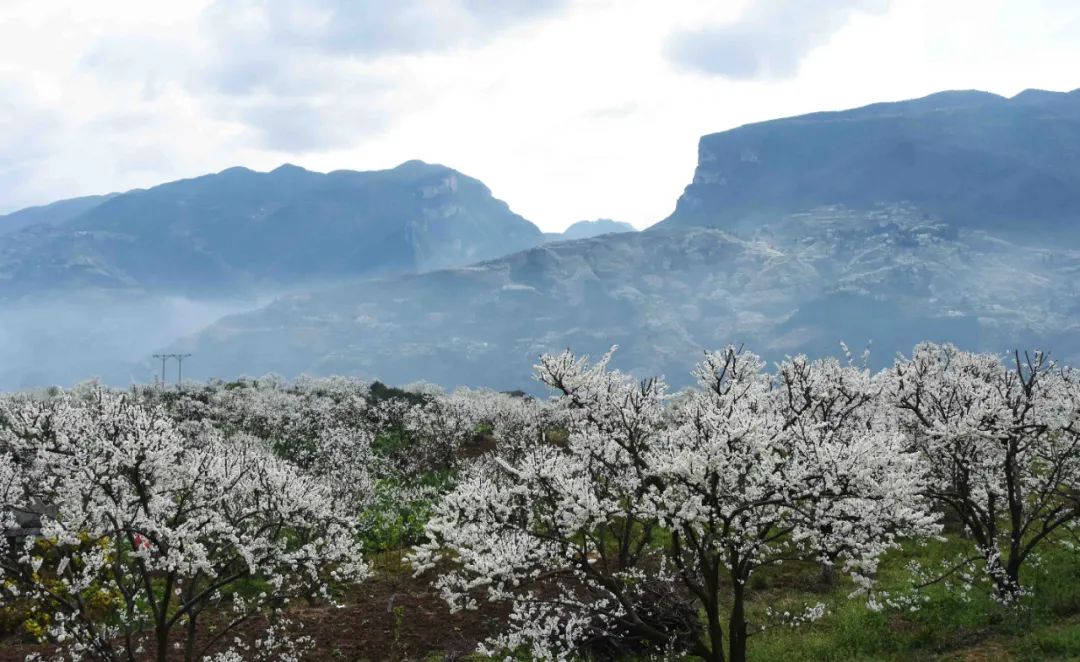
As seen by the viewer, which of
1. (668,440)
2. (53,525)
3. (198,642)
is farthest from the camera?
(198,642)

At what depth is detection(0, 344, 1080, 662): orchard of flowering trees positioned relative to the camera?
13.5 meters

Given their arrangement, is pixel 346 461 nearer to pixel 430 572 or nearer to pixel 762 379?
pixel 430 572

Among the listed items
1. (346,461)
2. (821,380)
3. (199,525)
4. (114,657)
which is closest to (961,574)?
(821,380)

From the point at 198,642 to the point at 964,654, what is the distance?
1810 centimetres

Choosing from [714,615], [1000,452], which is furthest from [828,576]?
[714,615]

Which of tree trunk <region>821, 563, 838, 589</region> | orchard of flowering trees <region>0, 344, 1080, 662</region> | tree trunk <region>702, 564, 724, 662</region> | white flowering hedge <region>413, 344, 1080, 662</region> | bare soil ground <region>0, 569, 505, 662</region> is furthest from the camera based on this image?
tree trunk <region>821, 563, 838, 589</region>

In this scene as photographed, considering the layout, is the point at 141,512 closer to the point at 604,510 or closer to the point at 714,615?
the point at 604,510

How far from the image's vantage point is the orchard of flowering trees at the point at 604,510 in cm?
1348

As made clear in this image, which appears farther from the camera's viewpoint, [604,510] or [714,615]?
[714,615]

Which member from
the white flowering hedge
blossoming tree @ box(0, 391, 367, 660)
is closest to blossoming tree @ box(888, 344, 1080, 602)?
the white flowering hedge

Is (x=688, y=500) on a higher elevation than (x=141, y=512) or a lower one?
higher

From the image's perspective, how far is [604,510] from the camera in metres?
14.4

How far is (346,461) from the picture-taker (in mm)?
36656

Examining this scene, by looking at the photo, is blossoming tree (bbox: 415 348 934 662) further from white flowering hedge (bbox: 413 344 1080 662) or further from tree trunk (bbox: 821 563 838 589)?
tree trunk (bbox: 821 563 838 589)
